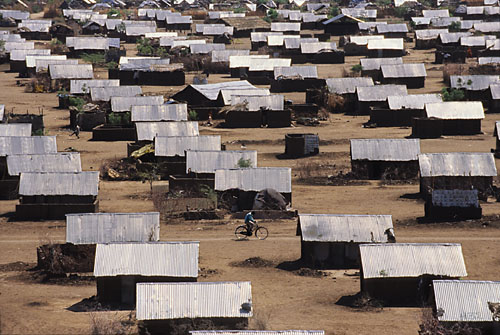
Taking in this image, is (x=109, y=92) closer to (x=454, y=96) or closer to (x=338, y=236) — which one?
(x=454, y=96)

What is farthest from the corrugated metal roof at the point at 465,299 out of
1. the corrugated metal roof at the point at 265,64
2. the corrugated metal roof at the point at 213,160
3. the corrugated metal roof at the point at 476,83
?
the corrugated metal roof at the point at 265,64

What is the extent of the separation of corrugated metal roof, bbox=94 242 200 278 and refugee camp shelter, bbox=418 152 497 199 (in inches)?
574

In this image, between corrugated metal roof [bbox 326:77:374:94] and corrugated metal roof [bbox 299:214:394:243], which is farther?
corrugated metal roof [bbox 326:77:374:94]

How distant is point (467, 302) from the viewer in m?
23.2

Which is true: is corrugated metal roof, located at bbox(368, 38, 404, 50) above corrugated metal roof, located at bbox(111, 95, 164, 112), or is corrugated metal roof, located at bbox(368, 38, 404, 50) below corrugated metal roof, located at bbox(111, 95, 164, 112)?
above

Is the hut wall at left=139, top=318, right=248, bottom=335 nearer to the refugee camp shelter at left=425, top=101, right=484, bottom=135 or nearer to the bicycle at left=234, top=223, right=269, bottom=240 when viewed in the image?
the bicycle at left=234, top=223, right=269, bottom=240

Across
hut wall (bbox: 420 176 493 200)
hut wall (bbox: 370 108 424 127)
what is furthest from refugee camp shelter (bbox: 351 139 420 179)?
hut wall (bbox: 370 108 424 127)

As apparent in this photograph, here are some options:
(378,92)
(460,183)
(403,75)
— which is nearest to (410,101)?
(378,92)

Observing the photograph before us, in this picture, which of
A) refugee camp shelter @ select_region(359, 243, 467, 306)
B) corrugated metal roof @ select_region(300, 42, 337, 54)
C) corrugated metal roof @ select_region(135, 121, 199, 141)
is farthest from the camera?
corrugated metal roof @ select_region(300, 42, 337, 54)

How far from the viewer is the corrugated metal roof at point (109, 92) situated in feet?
198

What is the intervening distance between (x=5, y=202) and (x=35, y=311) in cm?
1594

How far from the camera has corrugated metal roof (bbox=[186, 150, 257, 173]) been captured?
135 feet

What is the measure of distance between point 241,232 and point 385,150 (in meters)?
10.7

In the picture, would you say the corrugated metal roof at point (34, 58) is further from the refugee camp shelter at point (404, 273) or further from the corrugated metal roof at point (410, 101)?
the refugee camp shelter at point (404, 273)
